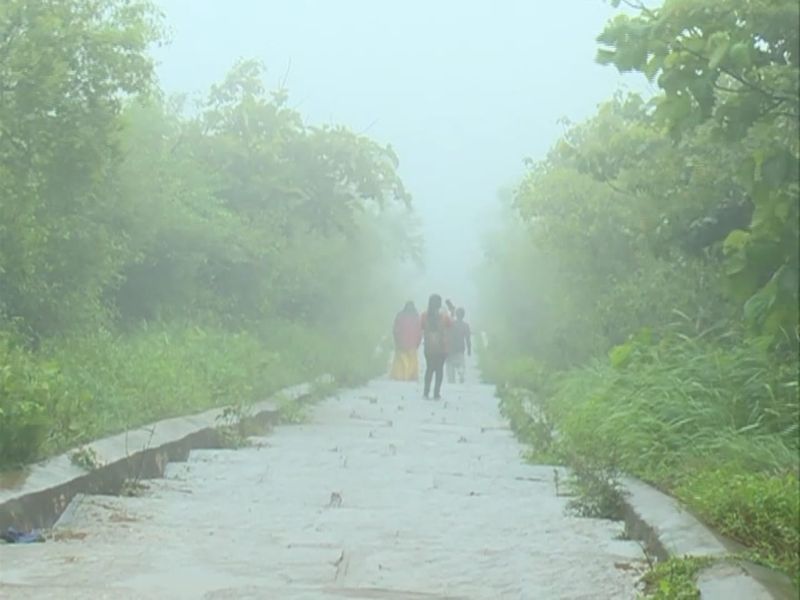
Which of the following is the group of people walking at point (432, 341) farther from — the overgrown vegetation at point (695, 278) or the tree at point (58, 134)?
the tree at point (58, 134)

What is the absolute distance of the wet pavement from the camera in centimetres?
536

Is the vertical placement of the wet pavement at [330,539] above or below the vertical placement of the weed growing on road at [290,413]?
below

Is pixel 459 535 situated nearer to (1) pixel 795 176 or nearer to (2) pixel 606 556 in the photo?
(2) pixel 606 556

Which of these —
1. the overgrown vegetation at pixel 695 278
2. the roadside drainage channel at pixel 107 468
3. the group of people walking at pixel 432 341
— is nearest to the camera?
the overgrown vegetation at pixel 695 278

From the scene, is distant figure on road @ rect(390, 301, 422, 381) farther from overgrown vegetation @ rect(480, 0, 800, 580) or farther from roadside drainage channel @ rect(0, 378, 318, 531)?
roadside drainage channel @ rect(0, 378, 318, 531)

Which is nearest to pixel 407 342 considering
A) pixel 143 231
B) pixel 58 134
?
pixel 143 231

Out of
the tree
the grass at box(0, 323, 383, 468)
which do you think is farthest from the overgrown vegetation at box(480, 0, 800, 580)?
the tree

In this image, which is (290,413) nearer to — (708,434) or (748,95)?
(708,434)

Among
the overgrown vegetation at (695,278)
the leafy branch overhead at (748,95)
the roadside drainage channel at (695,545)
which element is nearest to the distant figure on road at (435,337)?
the overgrown vegetation at (695,278)

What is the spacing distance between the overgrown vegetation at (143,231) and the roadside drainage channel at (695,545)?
136 inches

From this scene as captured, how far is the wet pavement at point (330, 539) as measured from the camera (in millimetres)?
5359

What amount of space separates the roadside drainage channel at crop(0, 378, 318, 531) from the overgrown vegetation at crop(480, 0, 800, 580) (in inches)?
124

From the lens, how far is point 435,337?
2289 centimetres

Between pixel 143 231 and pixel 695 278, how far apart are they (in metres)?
11.1
